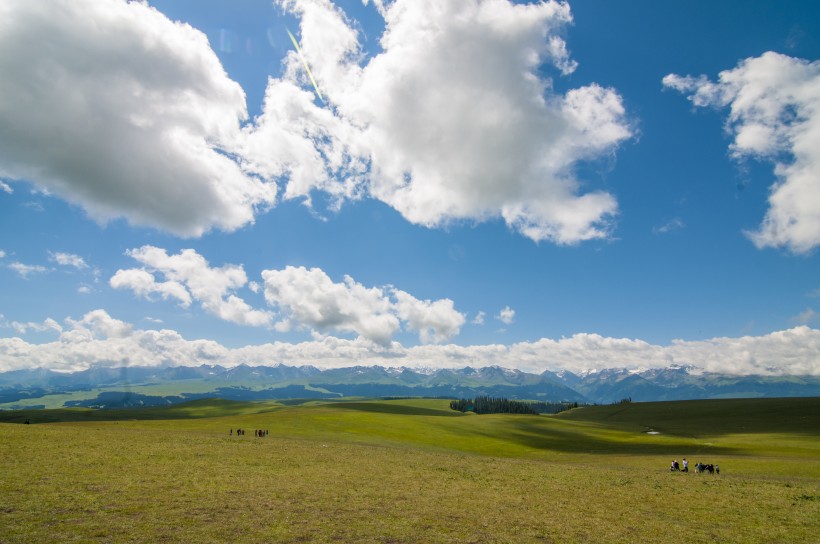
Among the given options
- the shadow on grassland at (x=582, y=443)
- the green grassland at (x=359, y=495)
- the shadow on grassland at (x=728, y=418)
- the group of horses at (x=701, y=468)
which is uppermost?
the green grassland at (x=359, y=495)

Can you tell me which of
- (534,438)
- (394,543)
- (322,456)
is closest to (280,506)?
(394,543)

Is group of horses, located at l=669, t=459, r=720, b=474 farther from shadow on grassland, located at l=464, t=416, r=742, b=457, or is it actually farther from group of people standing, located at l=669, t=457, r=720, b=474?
shadow on grassland, located at l=464, t=416, r=742, b=457

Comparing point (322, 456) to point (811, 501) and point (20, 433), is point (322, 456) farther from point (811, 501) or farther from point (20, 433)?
point (811, 501)

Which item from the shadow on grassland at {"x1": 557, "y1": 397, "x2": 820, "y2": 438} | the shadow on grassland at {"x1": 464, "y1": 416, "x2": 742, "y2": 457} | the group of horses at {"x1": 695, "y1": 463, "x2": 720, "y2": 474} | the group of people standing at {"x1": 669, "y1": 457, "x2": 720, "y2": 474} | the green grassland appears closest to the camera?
the green grassland

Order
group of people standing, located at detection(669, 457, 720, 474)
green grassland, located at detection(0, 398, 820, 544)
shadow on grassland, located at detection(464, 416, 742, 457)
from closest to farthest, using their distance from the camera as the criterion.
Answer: green grassland, located at detection(0, 398, 820, 544)
group of people standing, located at detection(669, 457, 720, 474)
shadow on grassland, located at detection(464, 416, 742, 457)

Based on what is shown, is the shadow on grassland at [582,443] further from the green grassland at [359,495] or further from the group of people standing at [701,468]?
the group of people standing at [701,468]

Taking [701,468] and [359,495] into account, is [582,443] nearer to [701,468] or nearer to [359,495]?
[701,468]

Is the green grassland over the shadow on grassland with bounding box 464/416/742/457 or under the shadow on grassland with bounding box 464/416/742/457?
over

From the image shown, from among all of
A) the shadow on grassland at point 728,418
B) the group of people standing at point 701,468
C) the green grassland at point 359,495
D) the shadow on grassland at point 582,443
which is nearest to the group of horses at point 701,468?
the group of people standing at point 701,468

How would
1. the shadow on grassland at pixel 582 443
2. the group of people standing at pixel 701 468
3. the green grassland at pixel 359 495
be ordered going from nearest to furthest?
the green grassland at pixel 359 495
the group of people standing at pixel 701 468
the shadow on grassland at pixel 582 443

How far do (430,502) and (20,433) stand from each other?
54.8 meters

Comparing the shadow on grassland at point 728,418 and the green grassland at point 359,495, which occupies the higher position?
the green grassland at point 359,495

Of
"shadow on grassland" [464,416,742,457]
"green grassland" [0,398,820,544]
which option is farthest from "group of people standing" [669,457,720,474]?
"shadow on grassland" [464,416,742,457]

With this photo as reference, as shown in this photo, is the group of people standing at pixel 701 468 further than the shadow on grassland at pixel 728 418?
No
